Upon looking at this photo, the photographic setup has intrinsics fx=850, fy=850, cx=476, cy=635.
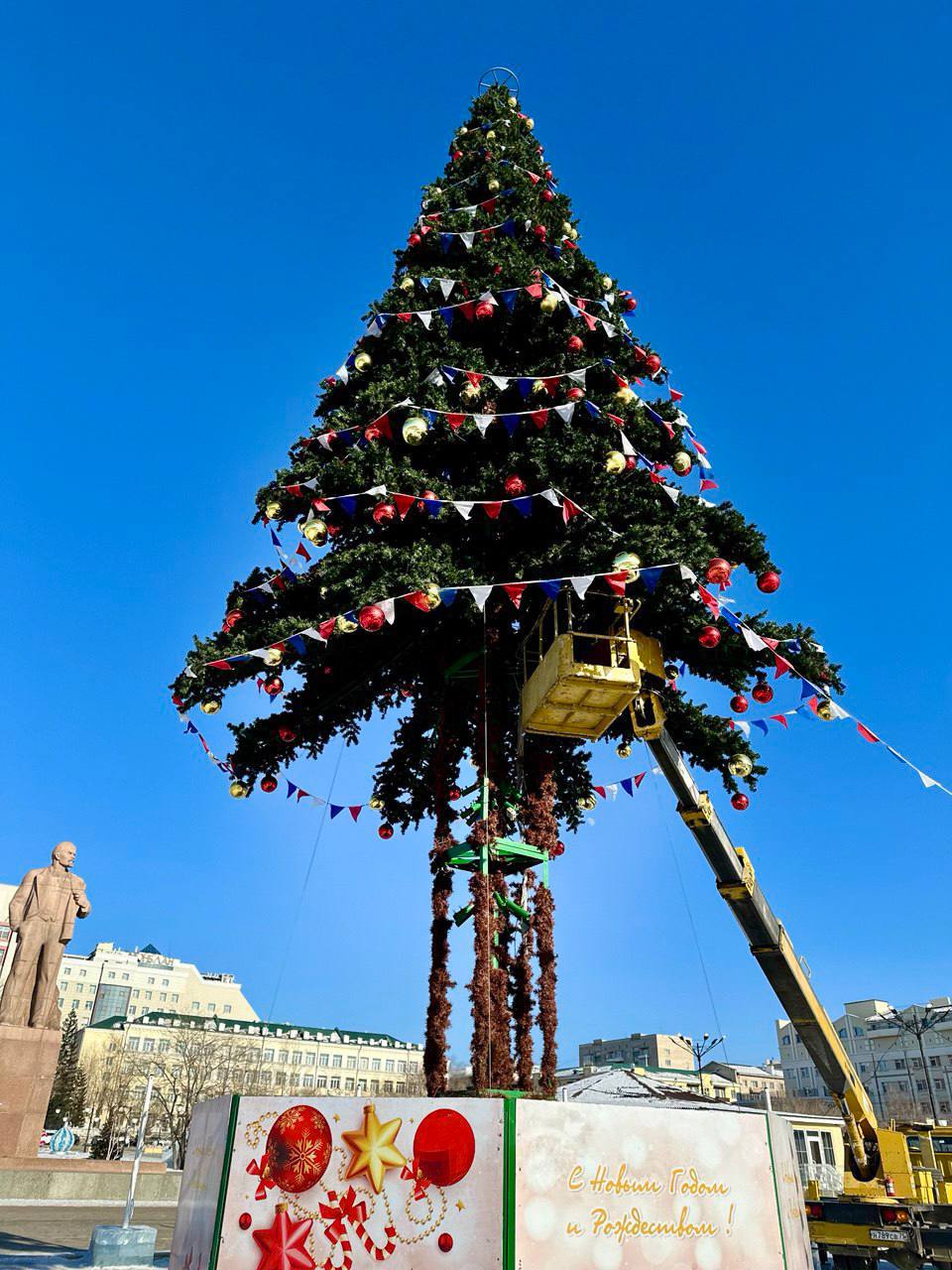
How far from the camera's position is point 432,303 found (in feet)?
51.1

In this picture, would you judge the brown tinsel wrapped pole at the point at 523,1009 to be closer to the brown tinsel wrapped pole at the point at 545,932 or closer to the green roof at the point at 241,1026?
the brown tinsel wrapped pole at the point at 545,932

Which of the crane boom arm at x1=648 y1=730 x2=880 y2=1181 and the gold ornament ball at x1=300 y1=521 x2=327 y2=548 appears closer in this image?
the gold ornament ball at x1=300 y1=521 x2=327 y2=548

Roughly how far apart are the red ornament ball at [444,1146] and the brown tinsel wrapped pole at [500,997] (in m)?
4.60

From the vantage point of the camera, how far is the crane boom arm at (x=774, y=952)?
14.7 m

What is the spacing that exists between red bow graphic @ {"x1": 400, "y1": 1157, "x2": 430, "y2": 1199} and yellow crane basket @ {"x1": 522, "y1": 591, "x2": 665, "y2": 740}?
668 cm

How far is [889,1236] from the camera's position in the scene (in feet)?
44.5

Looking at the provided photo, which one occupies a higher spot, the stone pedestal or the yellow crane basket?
the yellow crane basket

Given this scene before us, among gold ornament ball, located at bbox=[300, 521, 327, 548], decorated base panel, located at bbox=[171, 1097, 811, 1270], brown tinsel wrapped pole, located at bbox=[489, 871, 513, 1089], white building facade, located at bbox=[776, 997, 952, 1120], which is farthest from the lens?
white building facade, located at bbox=[776, 997, 952, 1120]

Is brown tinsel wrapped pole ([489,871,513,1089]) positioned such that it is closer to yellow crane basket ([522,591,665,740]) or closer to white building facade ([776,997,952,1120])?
yellow crane basket ([522,591,665,740])

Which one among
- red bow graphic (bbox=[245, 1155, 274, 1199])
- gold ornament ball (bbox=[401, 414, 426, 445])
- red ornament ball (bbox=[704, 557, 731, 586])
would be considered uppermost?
gold ornament ball (bbox=[401, 414, 426, 445])

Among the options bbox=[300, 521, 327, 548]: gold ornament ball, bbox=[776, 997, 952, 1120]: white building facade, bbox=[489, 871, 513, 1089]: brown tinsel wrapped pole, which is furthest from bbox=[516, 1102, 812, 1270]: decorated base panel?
bbox=[776, 997, 952, 1120]: white building facade

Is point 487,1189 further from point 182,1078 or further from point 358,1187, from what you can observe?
point 182,1078

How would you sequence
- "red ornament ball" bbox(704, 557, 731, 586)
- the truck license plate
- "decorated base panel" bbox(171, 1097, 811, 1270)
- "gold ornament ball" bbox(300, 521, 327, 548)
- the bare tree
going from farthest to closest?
the bare tree
the truck license plate
"gold ornament ball" bbox(300, 521, 327, 548)
"red ornament ball" bbox(704, 557, 731, 586)
"decorated base panel" bbox(171, 1097, 811, 1270)

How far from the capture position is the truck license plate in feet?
44.0
